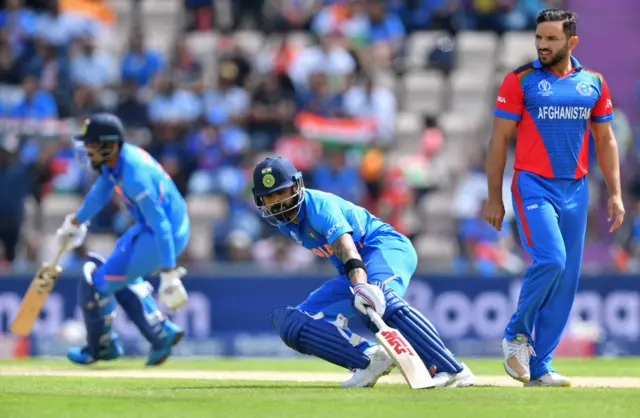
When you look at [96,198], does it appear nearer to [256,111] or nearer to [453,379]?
[453,379]

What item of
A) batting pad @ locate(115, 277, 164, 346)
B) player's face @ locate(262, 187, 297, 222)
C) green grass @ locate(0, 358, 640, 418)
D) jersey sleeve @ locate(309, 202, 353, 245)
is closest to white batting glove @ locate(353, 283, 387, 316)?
jersey sleeve @ locate(309, 202, 353, 245)

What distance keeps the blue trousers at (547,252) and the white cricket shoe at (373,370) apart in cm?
95

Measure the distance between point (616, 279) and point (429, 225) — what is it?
329 cm

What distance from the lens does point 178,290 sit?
464 inches

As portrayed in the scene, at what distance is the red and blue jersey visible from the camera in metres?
9.05

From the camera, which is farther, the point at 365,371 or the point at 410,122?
the point at 410,122

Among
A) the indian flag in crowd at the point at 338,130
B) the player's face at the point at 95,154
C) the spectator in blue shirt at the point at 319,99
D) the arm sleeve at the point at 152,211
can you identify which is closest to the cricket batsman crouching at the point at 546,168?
the arm sleeve at the point at 152,211

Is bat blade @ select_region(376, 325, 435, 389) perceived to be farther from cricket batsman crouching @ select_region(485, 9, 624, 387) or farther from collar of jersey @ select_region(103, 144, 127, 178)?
collar of jersey @ select_region(103, 144, 127, 178)

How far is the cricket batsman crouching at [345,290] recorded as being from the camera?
871cm

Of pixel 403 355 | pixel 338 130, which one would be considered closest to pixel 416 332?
pixel 403 355

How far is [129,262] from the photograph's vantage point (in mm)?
11789

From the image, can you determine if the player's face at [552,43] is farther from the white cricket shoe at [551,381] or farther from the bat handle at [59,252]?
the bat handle at [59,252]

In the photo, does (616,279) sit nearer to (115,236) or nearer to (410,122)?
(410,122)

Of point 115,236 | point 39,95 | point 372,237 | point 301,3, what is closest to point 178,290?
point 372,237
